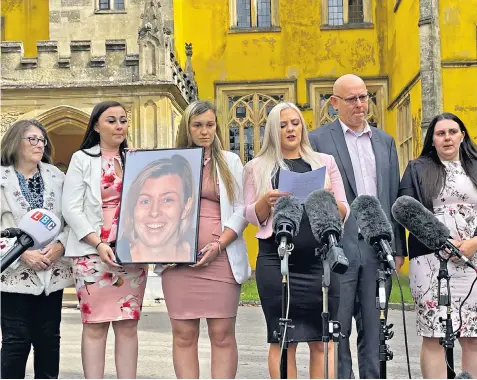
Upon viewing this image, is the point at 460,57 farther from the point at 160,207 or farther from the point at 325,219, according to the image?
the point at 325,219

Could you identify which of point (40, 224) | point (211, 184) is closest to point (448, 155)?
point (211, 184)

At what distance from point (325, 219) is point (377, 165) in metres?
1.32

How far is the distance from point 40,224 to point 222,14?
16.5 meters

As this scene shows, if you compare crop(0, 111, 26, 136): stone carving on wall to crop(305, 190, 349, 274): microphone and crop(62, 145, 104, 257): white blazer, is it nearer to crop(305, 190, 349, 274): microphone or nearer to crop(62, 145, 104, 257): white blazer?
crop(62, 145, 104, 257): white blazer

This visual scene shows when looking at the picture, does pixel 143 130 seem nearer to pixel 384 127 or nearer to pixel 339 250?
pixel 384 127

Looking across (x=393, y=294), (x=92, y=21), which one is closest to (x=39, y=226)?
(x=393, y=294)

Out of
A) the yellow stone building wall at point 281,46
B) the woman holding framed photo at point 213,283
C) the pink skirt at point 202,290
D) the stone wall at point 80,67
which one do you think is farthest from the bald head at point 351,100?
the yellow stone building wall at point 281,46

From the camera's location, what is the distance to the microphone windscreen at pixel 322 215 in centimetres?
373

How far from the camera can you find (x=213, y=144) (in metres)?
4.84

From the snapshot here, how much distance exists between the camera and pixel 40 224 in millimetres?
3484

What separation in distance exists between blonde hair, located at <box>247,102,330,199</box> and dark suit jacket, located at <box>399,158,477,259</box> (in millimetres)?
632

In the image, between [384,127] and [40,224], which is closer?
[40,224]

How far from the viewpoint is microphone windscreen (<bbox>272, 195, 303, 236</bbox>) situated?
12.6ft

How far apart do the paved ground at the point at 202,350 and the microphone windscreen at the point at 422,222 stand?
2.61 metres
